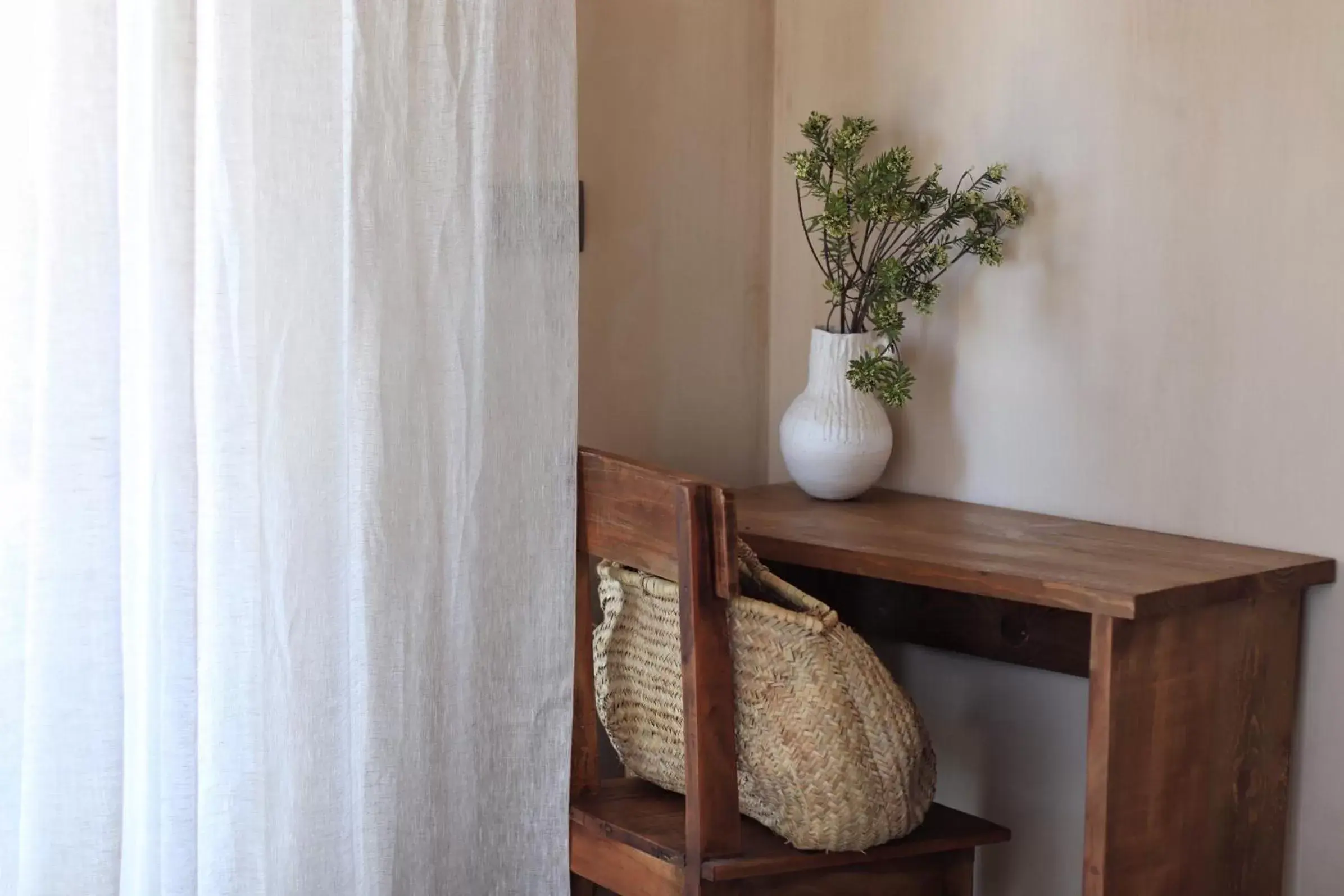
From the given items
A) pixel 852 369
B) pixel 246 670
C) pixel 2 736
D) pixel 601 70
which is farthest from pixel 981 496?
pixel 2 736

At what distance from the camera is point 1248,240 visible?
1.58m

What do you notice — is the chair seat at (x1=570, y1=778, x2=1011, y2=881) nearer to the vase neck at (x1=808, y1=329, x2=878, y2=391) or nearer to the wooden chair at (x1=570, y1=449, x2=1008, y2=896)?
the wooden chair at (x1=570, y1=449, x2=1008, y2=896)

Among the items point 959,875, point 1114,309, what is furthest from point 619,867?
point 1114,309

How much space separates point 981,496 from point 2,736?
121cm

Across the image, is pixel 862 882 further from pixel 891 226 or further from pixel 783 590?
pixel 891 226

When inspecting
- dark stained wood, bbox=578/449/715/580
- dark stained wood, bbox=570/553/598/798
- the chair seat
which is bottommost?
the chair seat

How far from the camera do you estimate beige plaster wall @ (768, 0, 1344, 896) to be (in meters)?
1.54

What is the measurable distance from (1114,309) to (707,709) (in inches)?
29.1

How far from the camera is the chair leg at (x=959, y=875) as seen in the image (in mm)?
1526

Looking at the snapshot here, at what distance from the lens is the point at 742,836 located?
1468mm

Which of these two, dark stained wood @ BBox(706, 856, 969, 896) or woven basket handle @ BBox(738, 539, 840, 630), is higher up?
woven basket handle @ BBox(738, 539, 840, 630)

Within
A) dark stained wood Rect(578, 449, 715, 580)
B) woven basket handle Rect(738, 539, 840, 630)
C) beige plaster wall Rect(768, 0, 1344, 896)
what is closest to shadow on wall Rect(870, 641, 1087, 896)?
beige plaster wall Rect(768, 0, 1344, 896)

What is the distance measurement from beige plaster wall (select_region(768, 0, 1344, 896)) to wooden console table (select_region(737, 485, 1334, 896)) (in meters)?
0.06

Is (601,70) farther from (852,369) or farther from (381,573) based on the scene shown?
(381,573)
